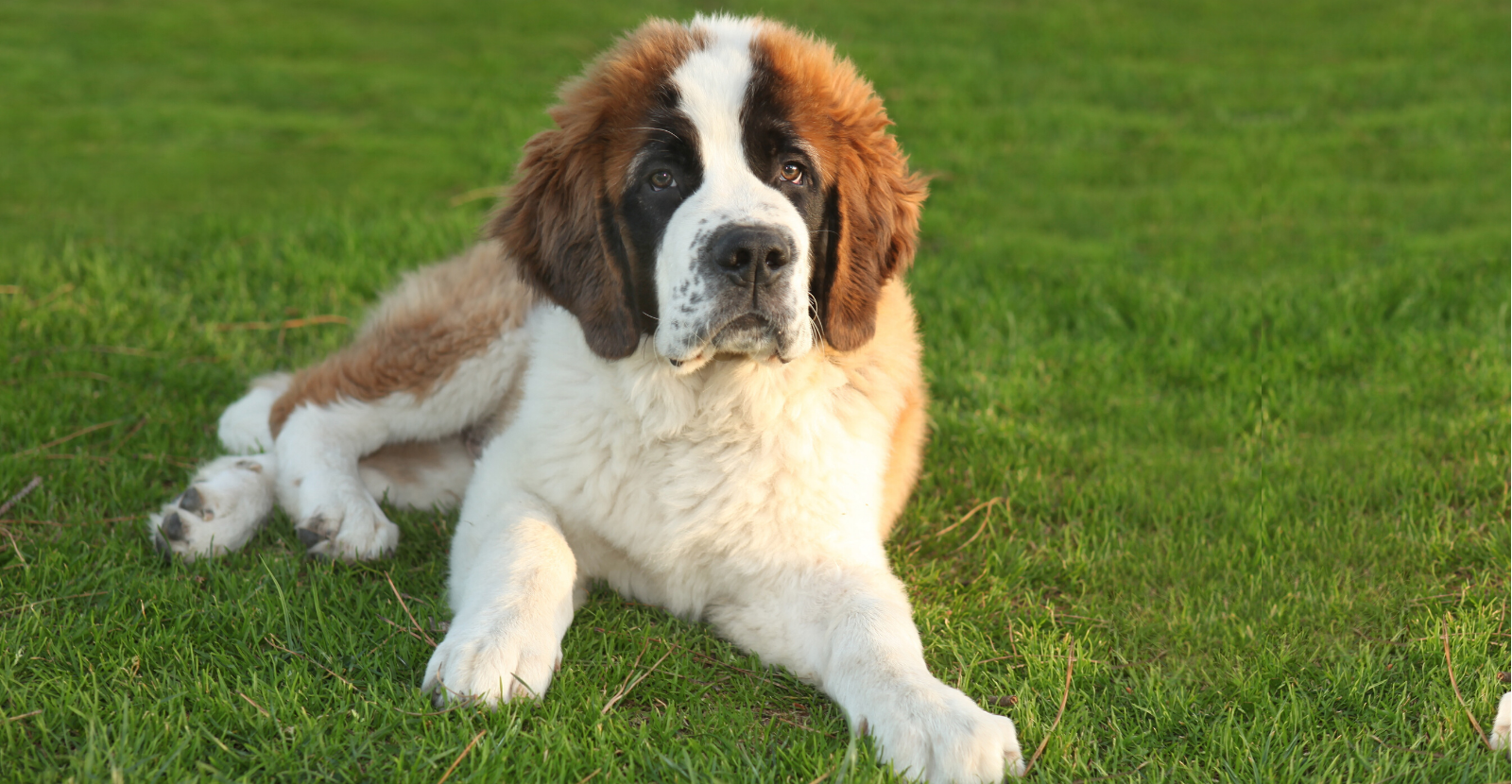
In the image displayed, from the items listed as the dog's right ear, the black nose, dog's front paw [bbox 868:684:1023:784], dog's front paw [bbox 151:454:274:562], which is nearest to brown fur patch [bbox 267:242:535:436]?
dog's front paw [bbox 151:454:274:562]

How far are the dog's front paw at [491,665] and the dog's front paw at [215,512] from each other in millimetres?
999

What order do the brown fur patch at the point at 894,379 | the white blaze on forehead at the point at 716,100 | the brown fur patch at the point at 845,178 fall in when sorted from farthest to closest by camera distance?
1. the brown fur patch at the point at 894,379
2. the brown fur patch at the point at 845,178
3. the white blaze on forehead at the point at 716,100

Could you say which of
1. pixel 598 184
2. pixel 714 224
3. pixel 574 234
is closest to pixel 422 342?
pixel 574 234

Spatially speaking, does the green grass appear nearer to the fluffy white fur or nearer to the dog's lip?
the fluffy white fur

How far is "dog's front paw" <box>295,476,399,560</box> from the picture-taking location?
10.4 feet

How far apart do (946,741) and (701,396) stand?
Result: 3.47ft

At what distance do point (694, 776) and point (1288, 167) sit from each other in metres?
5.78

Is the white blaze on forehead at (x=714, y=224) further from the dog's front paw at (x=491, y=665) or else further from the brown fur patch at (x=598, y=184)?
the dog's front paw at (x=491, y=665)

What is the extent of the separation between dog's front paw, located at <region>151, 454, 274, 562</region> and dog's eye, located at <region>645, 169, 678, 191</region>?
5.01 ft

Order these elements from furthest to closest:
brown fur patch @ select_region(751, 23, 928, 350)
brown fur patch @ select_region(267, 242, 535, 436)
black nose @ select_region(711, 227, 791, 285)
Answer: brown fur patch @ select_region(267, 242, 535, 436)
brown fur patch @ select_region(751, 23, 928, 350)
black nose @ select_region(711, 227, 791, 285)

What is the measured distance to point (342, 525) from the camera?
321 centimetres

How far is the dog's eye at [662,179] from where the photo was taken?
2732 millimetres

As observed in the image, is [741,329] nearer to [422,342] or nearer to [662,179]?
[662,179]

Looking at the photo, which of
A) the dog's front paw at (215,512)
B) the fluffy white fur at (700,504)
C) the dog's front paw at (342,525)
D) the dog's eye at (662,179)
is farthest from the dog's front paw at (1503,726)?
the dog's front paw at (215,512)
